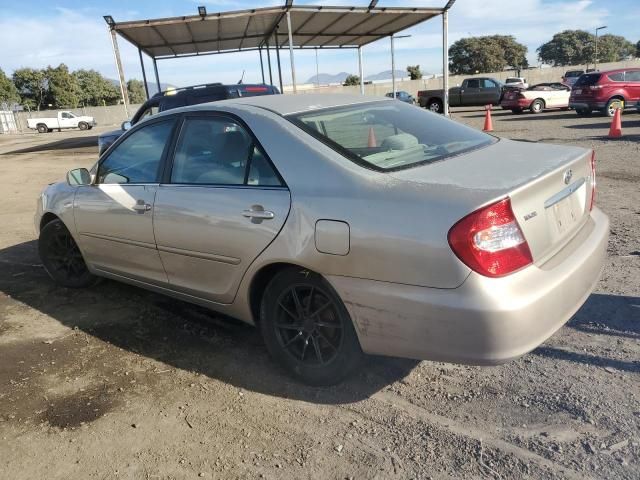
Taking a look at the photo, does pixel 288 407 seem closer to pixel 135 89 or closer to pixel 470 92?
pixel 470 92

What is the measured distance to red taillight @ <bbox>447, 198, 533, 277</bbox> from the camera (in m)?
2.21

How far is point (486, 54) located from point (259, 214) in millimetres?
92938

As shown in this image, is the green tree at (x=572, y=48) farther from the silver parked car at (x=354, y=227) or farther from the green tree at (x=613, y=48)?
the silver parked car at (x=354, y=227)

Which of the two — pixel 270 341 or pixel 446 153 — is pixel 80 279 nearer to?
pixel 270 341

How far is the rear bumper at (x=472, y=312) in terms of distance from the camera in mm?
2223

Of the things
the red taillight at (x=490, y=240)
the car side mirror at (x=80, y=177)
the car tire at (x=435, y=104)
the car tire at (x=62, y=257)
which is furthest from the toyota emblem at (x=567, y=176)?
the car tire at (x=435, y=104)

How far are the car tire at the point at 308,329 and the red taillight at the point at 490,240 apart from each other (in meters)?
0.72

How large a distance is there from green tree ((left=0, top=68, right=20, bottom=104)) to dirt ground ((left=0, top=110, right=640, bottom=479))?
73720mm

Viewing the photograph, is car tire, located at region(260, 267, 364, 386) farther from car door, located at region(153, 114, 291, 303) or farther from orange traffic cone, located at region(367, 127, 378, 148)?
orange traffic cone, located at region(367, 127, 378, 148)

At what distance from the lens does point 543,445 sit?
235 cm

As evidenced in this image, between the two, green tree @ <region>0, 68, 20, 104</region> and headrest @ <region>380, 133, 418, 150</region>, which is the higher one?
green tree @ <region>0, 68, 20, 104</region>

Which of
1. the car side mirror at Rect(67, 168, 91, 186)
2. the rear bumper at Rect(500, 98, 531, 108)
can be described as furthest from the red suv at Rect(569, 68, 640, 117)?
the car side mirror at Rect(67, 168, 91, 186)

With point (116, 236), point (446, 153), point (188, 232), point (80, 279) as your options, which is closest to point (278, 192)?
point (188, 232)

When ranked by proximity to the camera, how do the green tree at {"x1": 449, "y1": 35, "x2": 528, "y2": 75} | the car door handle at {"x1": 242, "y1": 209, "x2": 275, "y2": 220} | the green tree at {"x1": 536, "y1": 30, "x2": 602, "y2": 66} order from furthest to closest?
the green tree at {"x1": 536, "y1": 30, "x2": 602, "y2": 66}, the green tree at {"x1": 449, "y1": 35, "x2": 528, "y2": 75}, the car door handle at {"x1": 242, "y1": 209, "x2": 275, "y2": 220}
